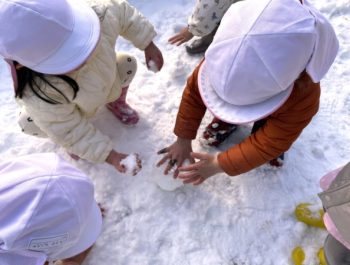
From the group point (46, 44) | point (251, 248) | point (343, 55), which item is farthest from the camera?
point (343, 55)

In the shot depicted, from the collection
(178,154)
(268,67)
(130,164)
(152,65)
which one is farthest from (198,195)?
(268,67)

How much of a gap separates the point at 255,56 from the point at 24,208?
60 centimetres

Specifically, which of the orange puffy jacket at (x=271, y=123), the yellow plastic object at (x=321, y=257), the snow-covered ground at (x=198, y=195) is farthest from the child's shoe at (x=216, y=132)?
the yellow plastic object at (x=321, y=257)

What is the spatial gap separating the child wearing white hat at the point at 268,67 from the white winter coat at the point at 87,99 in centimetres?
30

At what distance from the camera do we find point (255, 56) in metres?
0.83

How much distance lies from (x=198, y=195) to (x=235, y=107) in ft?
1.47

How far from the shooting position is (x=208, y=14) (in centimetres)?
148

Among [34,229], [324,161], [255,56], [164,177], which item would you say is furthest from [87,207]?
[324,161]

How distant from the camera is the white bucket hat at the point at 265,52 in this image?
826 millimetres

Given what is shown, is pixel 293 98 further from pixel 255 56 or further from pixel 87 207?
pixel 87 207

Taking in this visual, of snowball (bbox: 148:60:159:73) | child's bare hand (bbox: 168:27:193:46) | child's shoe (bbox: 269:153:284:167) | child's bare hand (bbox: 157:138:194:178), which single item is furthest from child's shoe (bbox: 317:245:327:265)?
child's bare hand (bbox: 168:27:193:46)

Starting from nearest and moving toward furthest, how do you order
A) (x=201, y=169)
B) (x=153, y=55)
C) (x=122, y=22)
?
(x=201, y=169) < (x=122, y=22) < (x=153, y=55)

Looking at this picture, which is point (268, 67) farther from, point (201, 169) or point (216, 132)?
point (216, 132)

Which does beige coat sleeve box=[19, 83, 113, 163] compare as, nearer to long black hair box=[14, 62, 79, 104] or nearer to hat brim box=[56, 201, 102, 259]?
long black hair box=[14, 62, 79, 104]
